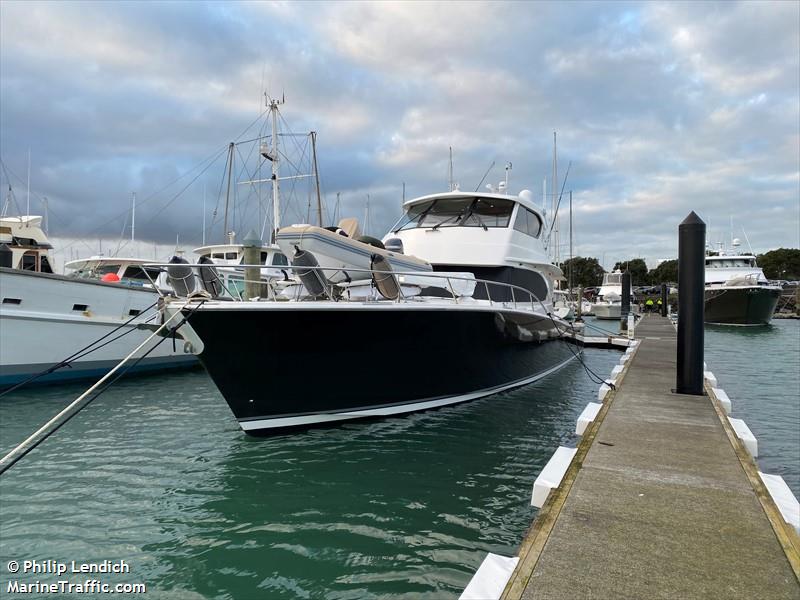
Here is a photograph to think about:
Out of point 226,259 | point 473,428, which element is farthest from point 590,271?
point 473,428

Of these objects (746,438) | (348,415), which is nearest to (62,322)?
(348,415)

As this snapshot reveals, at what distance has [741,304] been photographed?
29562 millimetres

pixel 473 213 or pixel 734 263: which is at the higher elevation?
pixel 734 263

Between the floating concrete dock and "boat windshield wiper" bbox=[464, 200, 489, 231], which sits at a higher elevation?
"boat windshield wiper" bbox=[464, 200, 489, 231]

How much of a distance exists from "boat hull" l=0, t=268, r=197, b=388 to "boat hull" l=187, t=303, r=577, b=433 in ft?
12.2

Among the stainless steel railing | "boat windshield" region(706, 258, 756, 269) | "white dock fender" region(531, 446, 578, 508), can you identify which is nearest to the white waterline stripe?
the stainless steel railing

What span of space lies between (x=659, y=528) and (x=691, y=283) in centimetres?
441

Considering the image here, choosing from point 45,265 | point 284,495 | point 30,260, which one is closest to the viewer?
point 284,495

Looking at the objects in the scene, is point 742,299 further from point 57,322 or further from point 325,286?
point 57,322

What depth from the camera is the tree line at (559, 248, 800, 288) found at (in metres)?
71.4

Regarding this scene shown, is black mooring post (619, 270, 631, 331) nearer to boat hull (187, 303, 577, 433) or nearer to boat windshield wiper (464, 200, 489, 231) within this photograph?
boat windshield wiper (464, 200, 489, 231)

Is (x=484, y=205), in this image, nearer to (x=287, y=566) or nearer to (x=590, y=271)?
(x=287, y=566)

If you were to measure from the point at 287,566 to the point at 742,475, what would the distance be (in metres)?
3.53

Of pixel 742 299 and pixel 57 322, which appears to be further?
pixel 742 299
